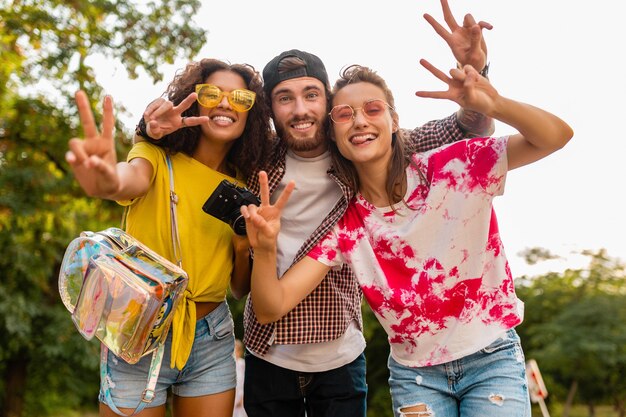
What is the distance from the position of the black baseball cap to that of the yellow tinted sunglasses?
0.82 feet

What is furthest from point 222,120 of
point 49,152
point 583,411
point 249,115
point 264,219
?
point 583,411

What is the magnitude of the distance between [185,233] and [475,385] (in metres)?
1.25

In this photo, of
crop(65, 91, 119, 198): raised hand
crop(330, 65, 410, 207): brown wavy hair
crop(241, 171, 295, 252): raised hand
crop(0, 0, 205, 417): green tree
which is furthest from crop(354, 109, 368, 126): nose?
crop(0, 0, 205, 417): green tree

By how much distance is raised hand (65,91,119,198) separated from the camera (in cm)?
190

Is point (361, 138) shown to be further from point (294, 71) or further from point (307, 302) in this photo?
point (307, 302)

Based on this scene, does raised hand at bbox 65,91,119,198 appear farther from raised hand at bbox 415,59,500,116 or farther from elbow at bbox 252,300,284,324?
raised hand at bbox 415,59,500,116

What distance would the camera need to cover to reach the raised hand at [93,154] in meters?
1.90

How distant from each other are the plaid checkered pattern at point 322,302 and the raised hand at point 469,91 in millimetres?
435

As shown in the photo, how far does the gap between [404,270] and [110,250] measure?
1084 mm

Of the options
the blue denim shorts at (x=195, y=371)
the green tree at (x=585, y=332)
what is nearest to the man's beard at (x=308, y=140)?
the blue denim shorts at (x=195, y=371)

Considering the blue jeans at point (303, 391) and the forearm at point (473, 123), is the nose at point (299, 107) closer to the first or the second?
the forearm at point (473, 123)

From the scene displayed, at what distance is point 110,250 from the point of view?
223 centimetres

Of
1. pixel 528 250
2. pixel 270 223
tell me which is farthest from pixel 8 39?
pixel 528 250

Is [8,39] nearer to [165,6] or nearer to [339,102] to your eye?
[165,6]
